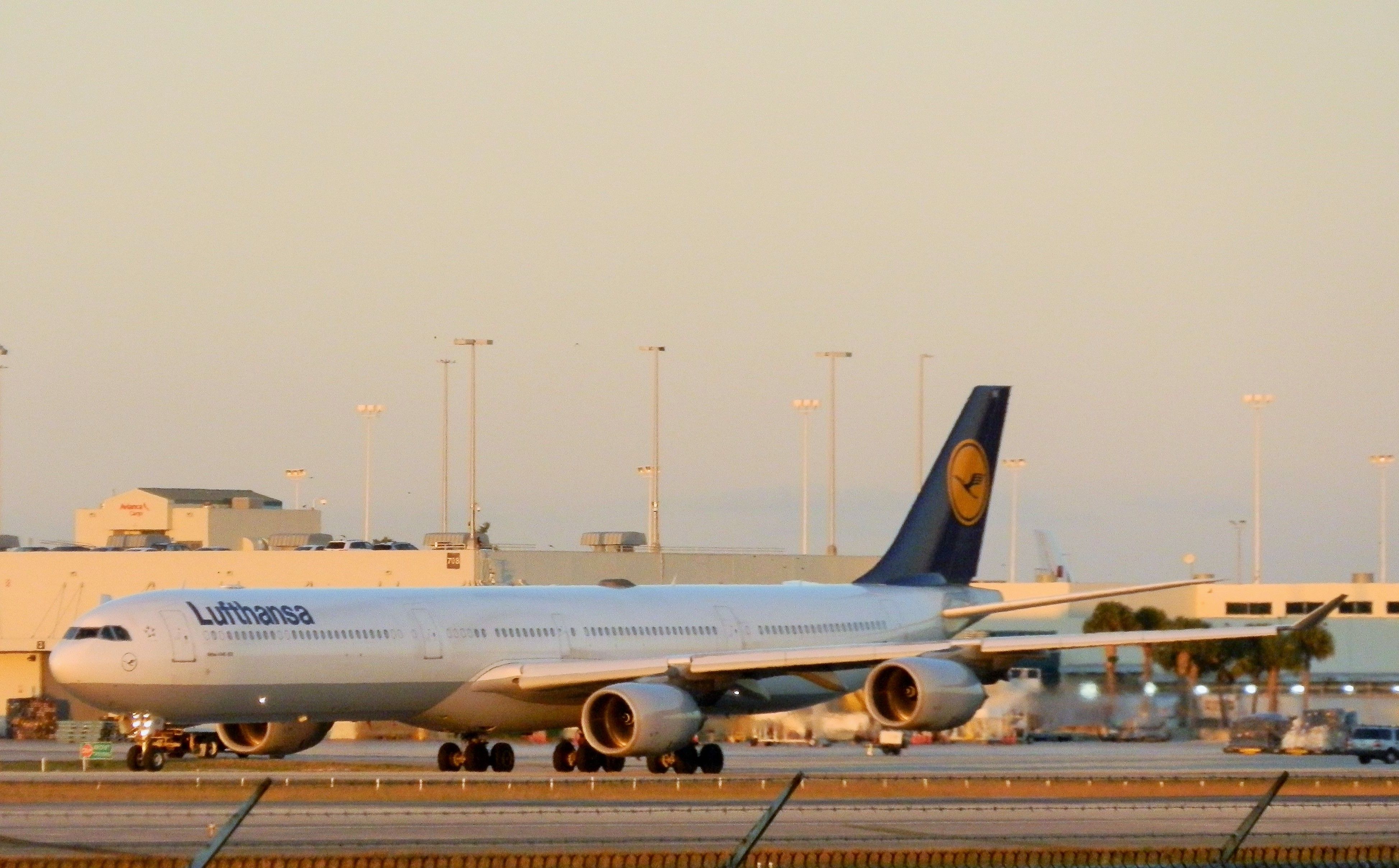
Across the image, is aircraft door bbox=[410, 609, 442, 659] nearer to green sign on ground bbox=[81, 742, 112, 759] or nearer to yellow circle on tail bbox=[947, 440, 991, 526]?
green sign on ground bbox=[81, 742, 112, 759]

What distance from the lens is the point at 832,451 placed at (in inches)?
3765

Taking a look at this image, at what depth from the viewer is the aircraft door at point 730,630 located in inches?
1793

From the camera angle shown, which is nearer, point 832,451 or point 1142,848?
point 1142,848

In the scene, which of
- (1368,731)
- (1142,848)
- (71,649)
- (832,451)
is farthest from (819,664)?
(832,451)

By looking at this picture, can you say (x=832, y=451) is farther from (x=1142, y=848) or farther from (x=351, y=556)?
(x=1142, y=848)

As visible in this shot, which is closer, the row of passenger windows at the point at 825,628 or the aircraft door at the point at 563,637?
the aircraft door at the point at 563,637

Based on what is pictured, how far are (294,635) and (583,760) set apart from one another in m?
6.06

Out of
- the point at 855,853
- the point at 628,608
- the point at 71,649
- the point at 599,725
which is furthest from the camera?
the point at 628,608

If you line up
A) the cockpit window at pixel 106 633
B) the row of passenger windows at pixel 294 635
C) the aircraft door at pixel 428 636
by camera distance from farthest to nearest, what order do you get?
the aircraft door at pixel 428 636
the row of passenger windows at pixel 294 635
the cockpit window at pixel 106 633

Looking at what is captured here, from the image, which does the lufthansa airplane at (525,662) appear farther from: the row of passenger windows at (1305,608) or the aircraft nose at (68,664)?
the row of passenger windows at (1305,608)

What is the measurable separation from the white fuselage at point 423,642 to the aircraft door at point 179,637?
3 centimetres

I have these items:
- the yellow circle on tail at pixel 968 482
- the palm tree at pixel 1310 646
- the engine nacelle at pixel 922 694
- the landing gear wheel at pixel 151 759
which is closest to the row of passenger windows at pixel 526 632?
the engine nacelle at pixel 922 694

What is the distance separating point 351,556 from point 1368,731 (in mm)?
35748

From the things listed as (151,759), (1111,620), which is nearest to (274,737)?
(151,759)
